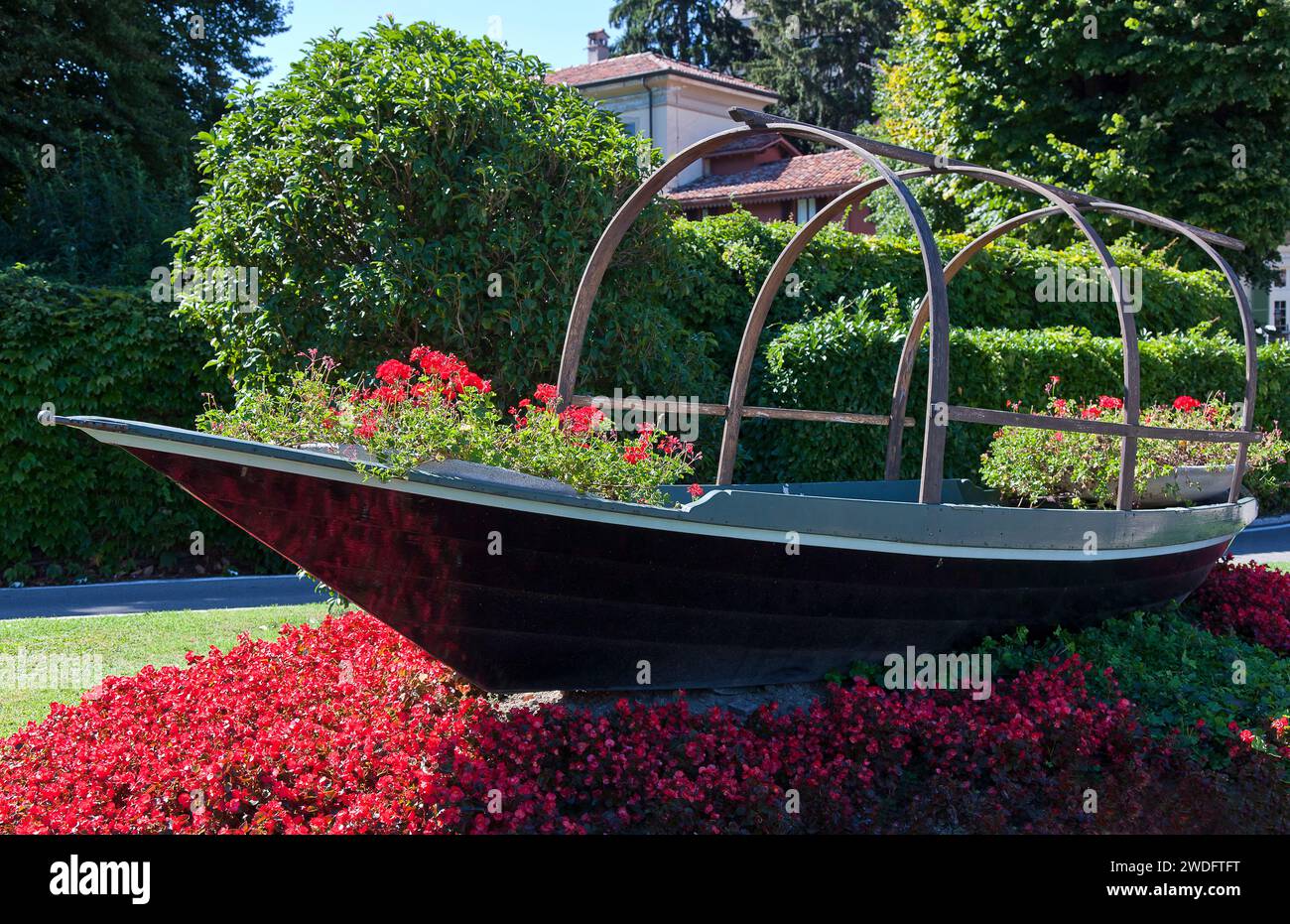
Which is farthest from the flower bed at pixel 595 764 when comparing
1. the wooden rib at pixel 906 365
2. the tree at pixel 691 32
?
the tree at pixel 691 32

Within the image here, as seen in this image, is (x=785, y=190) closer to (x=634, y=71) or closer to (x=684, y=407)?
(x=634, y=71)

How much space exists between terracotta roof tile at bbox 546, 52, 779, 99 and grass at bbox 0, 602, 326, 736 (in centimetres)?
2377

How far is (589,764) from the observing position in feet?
15.3

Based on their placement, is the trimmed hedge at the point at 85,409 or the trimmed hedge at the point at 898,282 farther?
the trimmed hedge at the point at 898,282

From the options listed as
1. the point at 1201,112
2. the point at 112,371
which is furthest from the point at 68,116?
the point at 1201,112

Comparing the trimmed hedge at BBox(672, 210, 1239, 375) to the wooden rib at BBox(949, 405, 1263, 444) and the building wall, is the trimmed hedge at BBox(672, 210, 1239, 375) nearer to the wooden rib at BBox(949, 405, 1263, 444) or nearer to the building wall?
the wooden rib at BBox(949, 405, 1263, 444)

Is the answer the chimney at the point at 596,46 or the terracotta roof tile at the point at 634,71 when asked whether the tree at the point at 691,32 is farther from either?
the terracotta roof tile at the point at 634,71

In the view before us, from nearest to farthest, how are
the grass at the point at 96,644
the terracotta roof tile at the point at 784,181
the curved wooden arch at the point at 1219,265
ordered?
1. the grass at the point at 96,644
2. the curved wooden arch at the point at 1219,265
3. the terracotta roof tile at the point at 784,181

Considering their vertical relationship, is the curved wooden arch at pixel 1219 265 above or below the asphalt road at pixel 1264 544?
above

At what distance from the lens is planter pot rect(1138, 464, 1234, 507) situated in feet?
25.0

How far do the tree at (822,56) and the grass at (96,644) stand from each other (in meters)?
32.1

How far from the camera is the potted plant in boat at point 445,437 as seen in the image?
4371 millimetres

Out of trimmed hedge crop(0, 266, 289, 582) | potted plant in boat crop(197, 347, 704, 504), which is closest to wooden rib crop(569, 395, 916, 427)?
potted plant in boat crop(197, 347, 704, 504)

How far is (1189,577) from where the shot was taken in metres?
7.43
